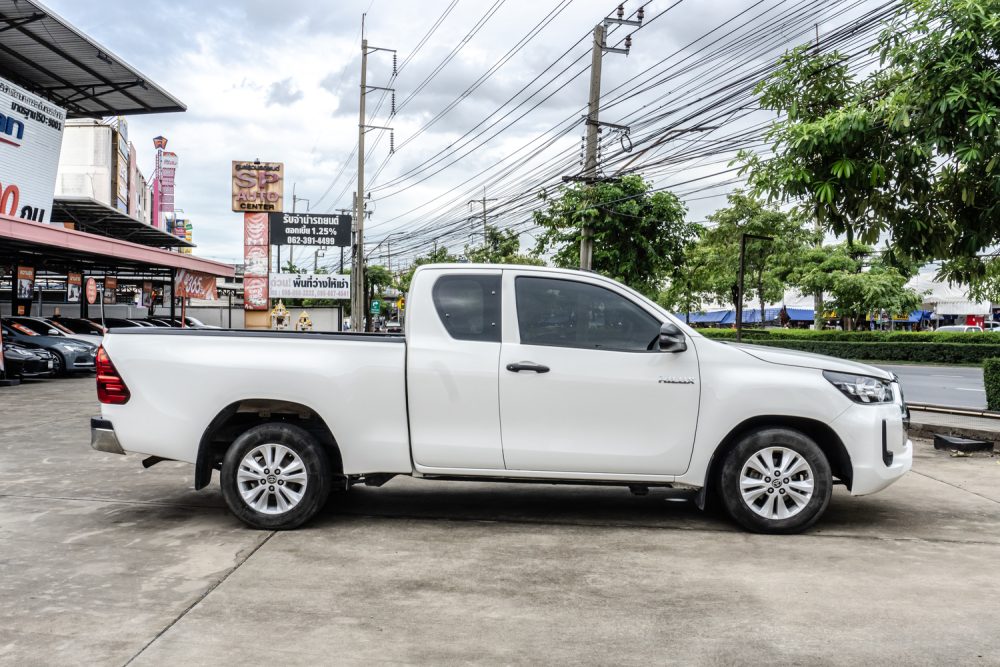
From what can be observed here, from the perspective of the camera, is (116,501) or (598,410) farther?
(116,501)

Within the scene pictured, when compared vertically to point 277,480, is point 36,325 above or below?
above

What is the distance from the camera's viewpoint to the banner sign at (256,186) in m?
49.7

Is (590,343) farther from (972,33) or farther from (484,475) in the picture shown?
(972,33)

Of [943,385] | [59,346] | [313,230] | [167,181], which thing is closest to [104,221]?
[313,230]

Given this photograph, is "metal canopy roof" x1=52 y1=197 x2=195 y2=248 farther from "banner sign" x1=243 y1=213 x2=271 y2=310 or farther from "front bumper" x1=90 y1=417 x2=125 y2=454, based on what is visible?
"front bumper" x1=90 y1=417 x2=125 y2=454

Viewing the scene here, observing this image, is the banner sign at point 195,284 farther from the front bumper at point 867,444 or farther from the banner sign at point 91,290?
the front bumper at point 867,444

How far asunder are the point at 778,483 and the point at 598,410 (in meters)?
1.34

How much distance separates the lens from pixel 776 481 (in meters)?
5.79

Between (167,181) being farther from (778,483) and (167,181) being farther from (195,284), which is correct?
(778,483)

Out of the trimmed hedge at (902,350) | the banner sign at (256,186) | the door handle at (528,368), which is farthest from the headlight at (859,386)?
the banner sign at (256,186)

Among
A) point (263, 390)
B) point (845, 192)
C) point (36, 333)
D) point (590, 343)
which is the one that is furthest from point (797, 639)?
point (36, 333)

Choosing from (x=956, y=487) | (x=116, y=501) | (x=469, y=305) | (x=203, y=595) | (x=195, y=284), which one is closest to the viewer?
(x=203, y=595)

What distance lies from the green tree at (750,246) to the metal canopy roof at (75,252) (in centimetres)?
1948

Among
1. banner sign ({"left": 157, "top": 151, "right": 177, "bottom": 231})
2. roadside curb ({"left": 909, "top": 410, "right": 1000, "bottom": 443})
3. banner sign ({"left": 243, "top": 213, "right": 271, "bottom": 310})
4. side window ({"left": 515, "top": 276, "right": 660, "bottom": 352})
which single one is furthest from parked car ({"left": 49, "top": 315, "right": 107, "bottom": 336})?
banner sign ({"left": 157, "top": 151, "right": 177, "bottom": 231})
